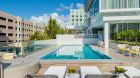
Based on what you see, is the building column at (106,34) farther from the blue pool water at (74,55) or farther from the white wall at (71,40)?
the white wall at (71,40)

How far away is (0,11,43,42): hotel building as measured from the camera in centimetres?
6309

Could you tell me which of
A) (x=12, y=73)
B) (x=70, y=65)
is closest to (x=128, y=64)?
(x=70, y=65)

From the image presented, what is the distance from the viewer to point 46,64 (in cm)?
1297

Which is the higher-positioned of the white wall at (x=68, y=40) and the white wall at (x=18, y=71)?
the white wall at (x=68, y=40)

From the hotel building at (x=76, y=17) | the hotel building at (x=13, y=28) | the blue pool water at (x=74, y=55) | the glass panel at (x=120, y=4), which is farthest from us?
the hotel building at (x=76, y=17)

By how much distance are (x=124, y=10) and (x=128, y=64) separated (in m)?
12.7

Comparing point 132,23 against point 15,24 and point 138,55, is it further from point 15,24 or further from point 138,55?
point 15,24

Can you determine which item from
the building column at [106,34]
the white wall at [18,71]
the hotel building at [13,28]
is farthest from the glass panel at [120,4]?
the hotel building at [13,28]

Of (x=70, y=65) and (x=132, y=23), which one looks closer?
(x=70, y=65)

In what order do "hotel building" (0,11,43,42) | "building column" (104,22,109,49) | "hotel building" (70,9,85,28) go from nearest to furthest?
"building column" (104,22,109,49) < "hotel building" (0,11,43,42) < "hotel building" (70,9,85,28)

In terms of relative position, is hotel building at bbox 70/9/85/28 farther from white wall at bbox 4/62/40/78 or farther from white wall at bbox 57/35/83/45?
white wall at bbox 4/62/40/78

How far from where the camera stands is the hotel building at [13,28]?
207 ft

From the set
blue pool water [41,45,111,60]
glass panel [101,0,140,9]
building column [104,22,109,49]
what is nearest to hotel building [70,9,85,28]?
building column [104,22,109,49]

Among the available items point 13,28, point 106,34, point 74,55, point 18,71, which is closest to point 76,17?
point 13,28
